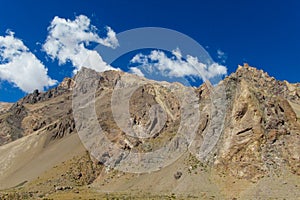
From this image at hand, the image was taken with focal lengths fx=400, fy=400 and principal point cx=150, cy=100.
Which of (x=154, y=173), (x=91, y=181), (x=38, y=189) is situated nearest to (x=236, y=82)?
(x=154, y=173)

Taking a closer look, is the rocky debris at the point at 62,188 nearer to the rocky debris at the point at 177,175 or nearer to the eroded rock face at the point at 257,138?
the rocky debris at the point at 177,175

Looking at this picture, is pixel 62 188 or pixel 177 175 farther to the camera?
pixel 62 188

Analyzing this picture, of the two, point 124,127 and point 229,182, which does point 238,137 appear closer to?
point 229,182

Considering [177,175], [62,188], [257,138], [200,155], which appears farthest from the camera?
[62,188]

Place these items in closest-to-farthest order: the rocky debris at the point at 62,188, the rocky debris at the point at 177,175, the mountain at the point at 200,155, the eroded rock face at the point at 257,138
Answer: the mountain at the point at 200,155 → the eroded rock face at the point at 257,138 → the rocky debris at the point at 177,175 → the rocky debris at the point at 62,188

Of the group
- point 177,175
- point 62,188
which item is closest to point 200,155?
point 177,175

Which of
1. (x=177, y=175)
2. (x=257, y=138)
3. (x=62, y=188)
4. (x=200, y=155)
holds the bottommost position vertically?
(x=62, y=188)

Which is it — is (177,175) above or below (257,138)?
below

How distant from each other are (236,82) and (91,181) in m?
69.0

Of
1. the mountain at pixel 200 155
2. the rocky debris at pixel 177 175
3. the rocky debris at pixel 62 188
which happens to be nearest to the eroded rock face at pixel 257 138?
the mountain at pixel 200 155

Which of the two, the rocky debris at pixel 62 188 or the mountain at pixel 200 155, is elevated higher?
the mountain at pixel 200 155

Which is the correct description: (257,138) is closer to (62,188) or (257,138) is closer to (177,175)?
(177,175)

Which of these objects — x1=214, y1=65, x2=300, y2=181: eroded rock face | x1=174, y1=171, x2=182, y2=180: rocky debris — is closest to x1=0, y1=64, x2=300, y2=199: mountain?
x1=214, y1=65, x2=300, y2=181: eroded rock face

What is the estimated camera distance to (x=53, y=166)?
594 ft
